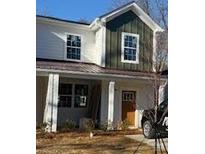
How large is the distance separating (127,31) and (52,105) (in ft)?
16.0

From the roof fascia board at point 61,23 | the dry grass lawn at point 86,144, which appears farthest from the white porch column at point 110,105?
the roof fascia board at point 61,23

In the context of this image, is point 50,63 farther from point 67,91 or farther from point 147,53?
point 147,53

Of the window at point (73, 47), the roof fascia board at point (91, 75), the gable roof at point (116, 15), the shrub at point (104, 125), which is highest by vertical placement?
the gable roof at point (116, 15)

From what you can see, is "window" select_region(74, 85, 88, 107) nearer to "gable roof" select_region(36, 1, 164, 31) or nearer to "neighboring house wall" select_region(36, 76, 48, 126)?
"neighboring house wall" select_region(36, 76, 48, 126)

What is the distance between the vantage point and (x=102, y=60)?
13.6 m

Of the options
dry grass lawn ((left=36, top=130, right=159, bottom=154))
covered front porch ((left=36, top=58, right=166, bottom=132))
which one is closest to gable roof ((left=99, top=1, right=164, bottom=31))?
covered front porch ((left=36, top=58, right=166, bottom=132))

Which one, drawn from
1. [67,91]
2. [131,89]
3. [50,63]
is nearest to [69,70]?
[50,63]

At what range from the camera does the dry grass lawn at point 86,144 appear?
7.96 meters

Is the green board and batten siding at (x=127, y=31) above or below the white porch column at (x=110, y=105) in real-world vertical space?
above

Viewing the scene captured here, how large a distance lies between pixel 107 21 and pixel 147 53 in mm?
2357

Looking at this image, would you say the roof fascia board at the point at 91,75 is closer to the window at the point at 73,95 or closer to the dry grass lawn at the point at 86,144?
the dry grass lawn at the point at 86,144

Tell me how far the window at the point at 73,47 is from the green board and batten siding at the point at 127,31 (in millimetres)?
1324
